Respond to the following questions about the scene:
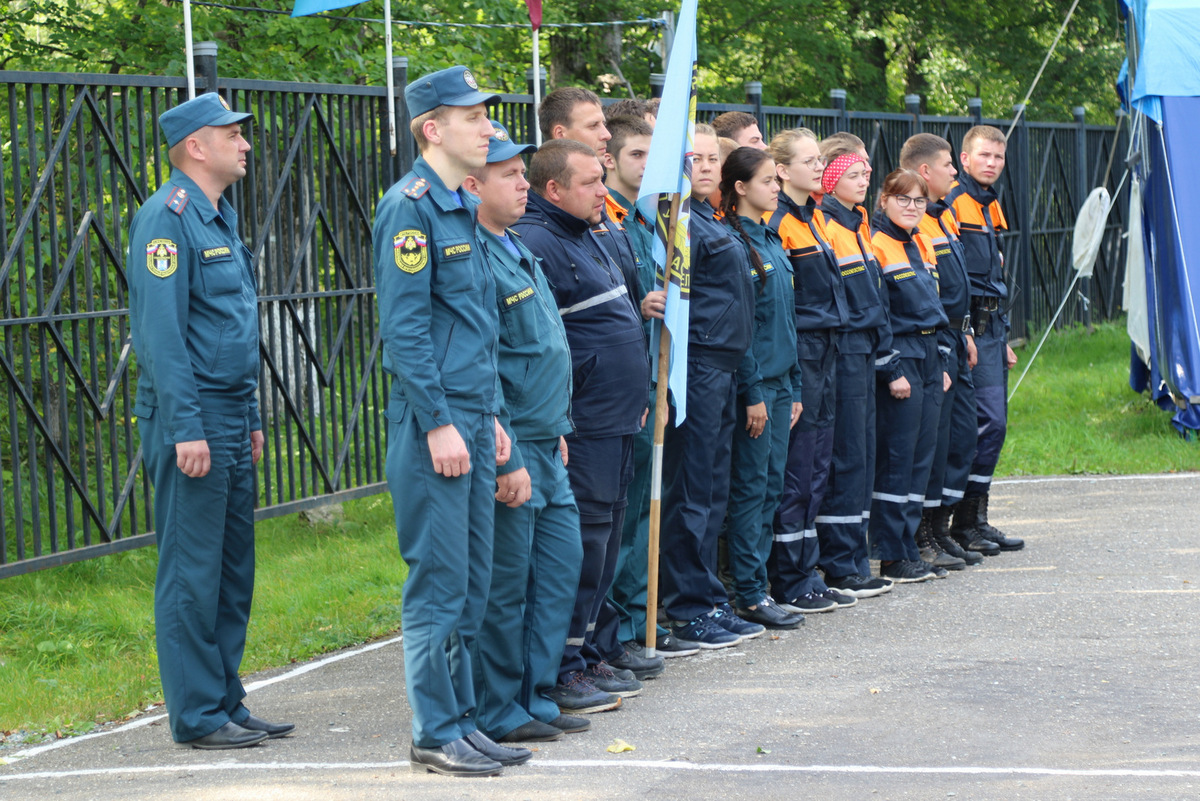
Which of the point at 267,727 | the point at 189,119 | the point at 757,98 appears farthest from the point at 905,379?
the point at 757,98

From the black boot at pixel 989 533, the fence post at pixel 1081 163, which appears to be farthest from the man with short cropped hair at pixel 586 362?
the fence post at pixel 1081 163

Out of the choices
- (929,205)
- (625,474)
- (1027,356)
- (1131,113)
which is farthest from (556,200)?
(1027,356)

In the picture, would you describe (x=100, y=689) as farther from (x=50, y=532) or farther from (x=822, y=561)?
(x=822, y=561)

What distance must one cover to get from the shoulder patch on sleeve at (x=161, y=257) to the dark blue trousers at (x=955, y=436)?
4.16 meters

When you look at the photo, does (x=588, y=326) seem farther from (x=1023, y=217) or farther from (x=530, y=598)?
(x=1023, y=217)

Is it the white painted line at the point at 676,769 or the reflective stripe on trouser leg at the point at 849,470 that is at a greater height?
the reflective stripe on trouser leg at the point at 849,470

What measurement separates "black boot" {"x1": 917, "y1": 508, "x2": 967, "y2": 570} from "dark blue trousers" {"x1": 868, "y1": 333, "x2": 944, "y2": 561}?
0.85 ft

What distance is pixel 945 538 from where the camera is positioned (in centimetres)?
784

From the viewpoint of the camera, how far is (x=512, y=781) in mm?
4398

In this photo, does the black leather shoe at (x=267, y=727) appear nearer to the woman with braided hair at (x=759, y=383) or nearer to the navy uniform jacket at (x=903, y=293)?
the woman with braided hair at (x=759, y=383)

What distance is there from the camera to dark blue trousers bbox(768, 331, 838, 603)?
21.9ft

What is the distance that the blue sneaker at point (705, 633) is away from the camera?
611 cm

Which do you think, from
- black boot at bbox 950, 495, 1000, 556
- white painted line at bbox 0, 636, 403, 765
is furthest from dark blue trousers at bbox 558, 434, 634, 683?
black boot at bbox 950, 495, 1000, 556

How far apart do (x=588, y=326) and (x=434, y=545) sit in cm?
115
